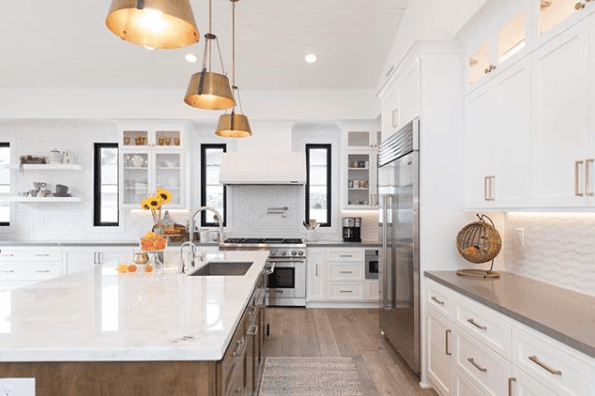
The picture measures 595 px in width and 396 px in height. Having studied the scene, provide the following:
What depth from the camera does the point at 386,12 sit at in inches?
173

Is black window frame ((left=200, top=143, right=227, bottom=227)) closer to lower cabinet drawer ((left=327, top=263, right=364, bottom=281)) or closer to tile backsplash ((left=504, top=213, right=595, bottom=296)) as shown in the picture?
lower cabinet drawer ((left=327, top=263, right=364, bottom=281))

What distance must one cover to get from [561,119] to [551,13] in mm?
644

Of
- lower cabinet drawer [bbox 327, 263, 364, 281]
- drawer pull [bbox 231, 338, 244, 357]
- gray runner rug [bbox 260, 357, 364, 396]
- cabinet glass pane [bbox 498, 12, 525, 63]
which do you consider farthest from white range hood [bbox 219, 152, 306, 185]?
drawer pull [bbox 231, 338, 244, 357]

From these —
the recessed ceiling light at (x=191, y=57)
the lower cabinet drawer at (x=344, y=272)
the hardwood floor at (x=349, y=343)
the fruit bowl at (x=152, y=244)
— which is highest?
the recessed ceiling light at (x=191, y=57)

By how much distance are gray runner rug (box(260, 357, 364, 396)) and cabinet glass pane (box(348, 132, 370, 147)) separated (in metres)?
3.16

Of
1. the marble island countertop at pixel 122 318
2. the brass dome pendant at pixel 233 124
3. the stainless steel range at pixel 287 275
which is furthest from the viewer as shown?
the stainless steel range at pixel 287 275

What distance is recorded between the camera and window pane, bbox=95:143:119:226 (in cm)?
611

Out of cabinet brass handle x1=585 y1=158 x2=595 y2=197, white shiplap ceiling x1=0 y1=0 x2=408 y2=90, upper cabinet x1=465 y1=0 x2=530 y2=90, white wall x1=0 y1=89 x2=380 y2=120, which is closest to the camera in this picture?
cabinet brass handle x1=585 y1=158 x2=595 y2=197

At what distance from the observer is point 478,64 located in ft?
9.87

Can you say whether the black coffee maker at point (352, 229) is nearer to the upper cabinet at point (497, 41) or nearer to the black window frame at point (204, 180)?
the black window frame at point (204, 180)

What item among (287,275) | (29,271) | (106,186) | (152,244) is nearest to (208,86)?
(152,244)

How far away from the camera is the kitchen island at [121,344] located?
126 cm

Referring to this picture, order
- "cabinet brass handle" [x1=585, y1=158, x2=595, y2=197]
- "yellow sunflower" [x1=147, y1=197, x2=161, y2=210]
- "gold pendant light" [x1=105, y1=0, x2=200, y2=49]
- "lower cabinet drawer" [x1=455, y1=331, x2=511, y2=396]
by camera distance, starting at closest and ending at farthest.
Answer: "gold pendant light" [x1=105, y1=0, x2=200, y2=49]
"cabinet brass handle" [x1=585, y1=158, x2=595, y2=197]
"lower cabinet drawer" [x1=455, y1=331, x2=511, y2=396]
"yellow sunflower" [x1=147, y1=197, x2=161, y2=210]

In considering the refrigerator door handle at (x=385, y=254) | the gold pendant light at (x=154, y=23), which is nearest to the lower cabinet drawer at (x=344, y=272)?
the refrigerator door handle at (x=385, y=254)
